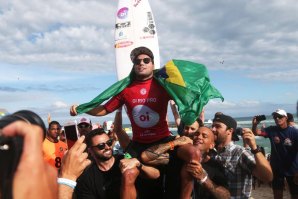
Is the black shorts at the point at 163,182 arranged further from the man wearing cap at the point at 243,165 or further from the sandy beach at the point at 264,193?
the sandy beach at the point at 264,193

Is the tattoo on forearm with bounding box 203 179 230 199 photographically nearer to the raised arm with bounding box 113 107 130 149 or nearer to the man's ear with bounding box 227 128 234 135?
the man's ear with bounding box 227 128 234 135

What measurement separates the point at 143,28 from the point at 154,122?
475cm

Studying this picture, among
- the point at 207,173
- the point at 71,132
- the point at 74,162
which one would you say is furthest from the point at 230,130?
the point at 74,162

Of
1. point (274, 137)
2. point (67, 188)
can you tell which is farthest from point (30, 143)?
point (274, 137)

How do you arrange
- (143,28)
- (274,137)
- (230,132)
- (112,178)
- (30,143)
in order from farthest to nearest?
(143,28) → (274,137) → (230,132) → (112,178) → (30,143)

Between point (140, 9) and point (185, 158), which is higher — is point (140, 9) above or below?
A: above

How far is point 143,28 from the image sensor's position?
8.50 metres

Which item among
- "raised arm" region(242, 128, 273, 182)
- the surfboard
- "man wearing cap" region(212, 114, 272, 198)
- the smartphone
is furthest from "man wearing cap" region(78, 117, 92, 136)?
"raised arm" region(242, 128, 273, 182)

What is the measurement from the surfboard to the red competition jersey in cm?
357

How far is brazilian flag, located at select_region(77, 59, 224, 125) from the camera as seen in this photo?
4.14 metres

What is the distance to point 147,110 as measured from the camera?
4191mm

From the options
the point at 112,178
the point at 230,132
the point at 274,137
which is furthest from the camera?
the point at 274,137

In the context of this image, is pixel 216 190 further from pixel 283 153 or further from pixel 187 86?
pixel 283 153

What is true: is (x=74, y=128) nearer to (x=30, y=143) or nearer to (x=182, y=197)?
(x=182, y=197)
